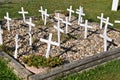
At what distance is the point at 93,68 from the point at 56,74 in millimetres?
1445

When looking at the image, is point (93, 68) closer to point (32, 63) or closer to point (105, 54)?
point (105, 54)

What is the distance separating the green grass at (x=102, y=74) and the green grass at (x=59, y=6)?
543 centimetres

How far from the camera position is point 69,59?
10.0 meters

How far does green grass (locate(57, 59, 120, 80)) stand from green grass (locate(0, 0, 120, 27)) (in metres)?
5.43

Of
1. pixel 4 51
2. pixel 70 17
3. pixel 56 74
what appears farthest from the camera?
pixel 70 17

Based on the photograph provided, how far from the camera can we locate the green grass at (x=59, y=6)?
1581 cm

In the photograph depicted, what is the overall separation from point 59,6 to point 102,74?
28.6ft

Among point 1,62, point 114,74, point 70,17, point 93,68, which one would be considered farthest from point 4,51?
point 70,17

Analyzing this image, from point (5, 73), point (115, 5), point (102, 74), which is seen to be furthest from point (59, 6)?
point (5, 73)

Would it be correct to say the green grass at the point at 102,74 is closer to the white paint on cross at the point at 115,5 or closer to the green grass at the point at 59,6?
the green grass at the point at 59,6

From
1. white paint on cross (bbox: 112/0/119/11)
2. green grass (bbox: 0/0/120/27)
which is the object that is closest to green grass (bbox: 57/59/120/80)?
green grass (bbox: 0/0/120/27)

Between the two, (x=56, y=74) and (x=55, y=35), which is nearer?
(x=56, y=74)

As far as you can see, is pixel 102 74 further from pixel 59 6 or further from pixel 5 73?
pixel 59 6

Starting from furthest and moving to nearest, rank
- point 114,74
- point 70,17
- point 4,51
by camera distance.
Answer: point 70,17 < point 4,51 < point 114,74
